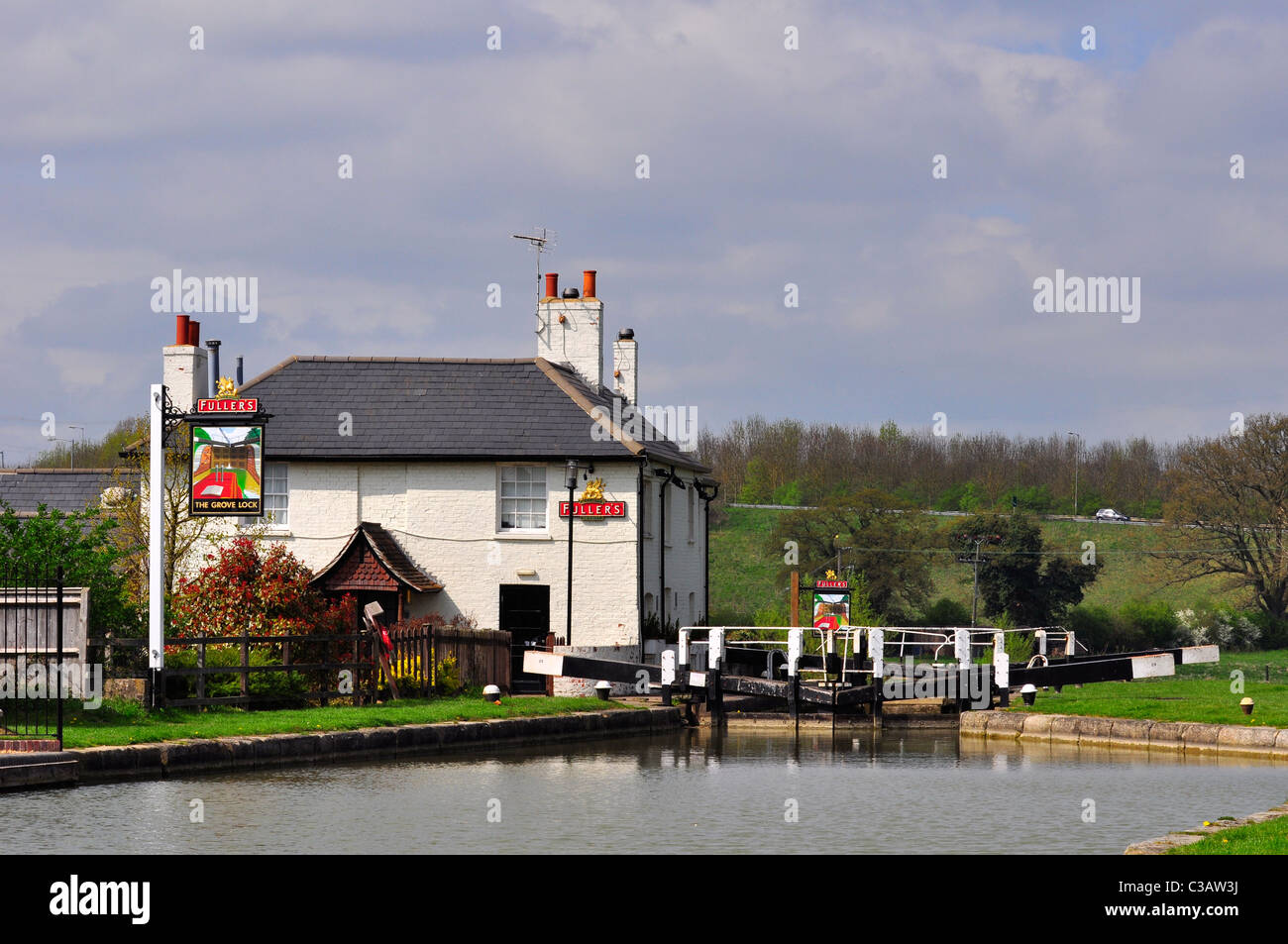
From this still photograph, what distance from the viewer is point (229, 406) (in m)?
23.1

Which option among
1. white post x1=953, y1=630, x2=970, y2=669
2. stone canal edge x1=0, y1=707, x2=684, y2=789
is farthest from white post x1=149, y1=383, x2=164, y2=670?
white post x1=953, y1=630, x2=970, y2=669

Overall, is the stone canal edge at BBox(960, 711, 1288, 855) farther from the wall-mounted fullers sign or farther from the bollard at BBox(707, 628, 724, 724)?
the wall-mounted fullers sign

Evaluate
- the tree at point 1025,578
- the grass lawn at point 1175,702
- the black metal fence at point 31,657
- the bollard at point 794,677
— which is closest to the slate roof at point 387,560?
the bollard at point 794,677

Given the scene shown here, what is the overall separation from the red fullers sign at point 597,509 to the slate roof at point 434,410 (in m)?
1.10

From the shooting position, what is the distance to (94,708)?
794 inches

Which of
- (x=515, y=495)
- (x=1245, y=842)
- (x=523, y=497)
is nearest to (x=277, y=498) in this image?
(x=515, y=495)

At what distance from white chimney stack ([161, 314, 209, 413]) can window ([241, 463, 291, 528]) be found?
94.8 inches

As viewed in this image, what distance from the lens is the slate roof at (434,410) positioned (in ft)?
106

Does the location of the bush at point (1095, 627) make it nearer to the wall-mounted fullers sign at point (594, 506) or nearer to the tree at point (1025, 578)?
the tree at point (1025, 578)

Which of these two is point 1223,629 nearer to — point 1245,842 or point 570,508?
point 570,508

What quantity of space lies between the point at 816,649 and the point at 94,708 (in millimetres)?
19723

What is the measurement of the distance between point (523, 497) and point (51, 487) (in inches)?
718
